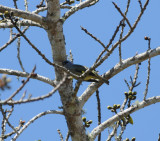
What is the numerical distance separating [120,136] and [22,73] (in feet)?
5.47

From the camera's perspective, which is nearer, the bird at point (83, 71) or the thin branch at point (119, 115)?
the thin branch at point (119, 115)

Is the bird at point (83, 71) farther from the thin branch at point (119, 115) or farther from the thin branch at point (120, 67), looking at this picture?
the thin branch at point (119, 115)

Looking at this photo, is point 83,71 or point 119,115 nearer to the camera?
point 119,115

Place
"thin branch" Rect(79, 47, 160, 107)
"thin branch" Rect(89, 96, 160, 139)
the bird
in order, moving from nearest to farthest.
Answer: "thin branch" Rect(79, 47, 160, 107)
"thin branch" Rect(89, 96, 160, 139)
the bird

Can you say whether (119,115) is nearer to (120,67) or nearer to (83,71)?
(120,67)

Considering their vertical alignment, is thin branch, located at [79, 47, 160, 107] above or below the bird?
below

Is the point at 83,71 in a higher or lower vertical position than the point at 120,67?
higher

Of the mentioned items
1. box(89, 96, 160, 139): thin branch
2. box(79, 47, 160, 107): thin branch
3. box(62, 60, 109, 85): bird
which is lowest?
box(89, 96, 160, 139): thin branch

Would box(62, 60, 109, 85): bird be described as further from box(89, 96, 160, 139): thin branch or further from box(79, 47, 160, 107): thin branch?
box(89, 96, 160, 139): thin branch

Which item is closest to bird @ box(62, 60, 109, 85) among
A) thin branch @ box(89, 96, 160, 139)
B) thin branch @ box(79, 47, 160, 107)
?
thin branch @ box(79, 47, 160, 107)

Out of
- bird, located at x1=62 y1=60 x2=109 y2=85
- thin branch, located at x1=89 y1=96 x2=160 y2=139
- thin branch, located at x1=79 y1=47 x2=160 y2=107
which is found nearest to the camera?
thin branch, located at x1=79 y1=47 x2=160 y2=107

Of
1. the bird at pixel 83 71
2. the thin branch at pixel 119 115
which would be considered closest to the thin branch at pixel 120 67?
the bird at pixel 83 71

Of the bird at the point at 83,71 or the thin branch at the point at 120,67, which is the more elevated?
the bird at the point at 83,71

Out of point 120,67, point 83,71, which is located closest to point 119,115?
point 120,67
